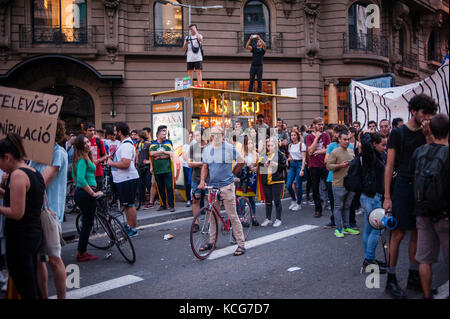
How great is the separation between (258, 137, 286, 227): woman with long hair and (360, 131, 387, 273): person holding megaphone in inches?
106

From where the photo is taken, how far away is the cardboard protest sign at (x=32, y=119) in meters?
4.28

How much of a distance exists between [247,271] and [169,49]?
15.6 m

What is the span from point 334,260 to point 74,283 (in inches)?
141

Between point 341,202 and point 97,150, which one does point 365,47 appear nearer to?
point 341,202

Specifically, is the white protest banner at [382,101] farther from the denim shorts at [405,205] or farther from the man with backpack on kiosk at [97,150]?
the man with backpack on kiosk at [97,150]

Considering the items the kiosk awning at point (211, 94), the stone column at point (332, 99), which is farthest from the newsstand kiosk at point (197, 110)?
the stone column at point (332, 99)

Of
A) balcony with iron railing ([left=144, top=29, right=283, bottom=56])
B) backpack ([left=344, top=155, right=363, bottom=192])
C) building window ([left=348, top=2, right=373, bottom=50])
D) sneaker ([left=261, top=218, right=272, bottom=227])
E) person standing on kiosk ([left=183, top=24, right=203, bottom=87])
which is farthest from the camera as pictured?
building window ([left=348, top=2, right=373, bottom=50])

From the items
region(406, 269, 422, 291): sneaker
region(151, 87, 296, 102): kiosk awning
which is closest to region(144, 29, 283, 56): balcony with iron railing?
region(151, 87, 296, 102): kiosk awning

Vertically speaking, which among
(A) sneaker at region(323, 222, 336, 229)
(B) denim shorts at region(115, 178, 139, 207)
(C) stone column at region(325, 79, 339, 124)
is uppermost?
(C) stone column at region(325, 79, 339, 124)

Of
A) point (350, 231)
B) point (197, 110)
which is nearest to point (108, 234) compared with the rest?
point (350, 231)

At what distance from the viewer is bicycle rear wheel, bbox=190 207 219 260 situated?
6012 mm

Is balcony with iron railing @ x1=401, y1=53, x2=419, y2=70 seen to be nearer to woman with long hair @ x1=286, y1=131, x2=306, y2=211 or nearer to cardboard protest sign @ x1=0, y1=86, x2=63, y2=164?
woman with long hair @ x1=286, y1=131, x2=306, y2=211

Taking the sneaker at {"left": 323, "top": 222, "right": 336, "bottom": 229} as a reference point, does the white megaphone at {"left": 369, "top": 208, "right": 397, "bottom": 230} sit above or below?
above
